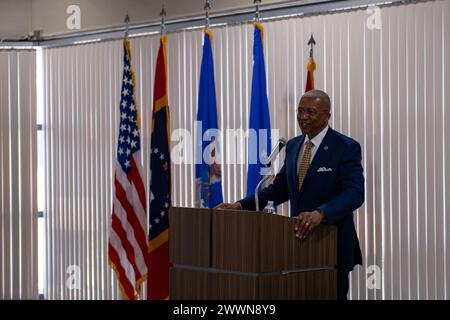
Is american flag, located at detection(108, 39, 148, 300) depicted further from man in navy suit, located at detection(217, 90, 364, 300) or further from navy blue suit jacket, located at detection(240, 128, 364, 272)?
navy blue suit jacket, located at detection(240, 128, 364, 272)

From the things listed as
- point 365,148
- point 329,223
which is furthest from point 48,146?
point 329,223

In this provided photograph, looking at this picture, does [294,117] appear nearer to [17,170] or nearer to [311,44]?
[311,44]

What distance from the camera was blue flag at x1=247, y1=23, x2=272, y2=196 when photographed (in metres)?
5.24

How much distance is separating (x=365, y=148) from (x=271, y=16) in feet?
4.09

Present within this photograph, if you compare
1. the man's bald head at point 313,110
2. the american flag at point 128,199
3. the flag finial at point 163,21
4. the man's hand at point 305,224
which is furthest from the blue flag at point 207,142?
the man's hand at point 305,224

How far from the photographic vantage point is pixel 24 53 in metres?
6.77

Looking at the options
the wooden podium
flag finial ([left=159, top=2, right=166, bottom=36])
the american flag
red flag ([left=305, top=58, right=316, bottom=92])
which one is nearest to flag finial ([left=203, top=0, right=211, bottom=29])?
flag finial ([left=159, top=2, right=166, bottom=36])

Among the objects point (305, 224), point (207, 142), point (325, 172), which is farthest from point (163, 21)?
point (305, 224)

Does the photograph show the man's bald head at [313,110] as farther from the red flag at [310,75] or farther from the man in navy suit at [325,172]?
the red flag at [310,75]

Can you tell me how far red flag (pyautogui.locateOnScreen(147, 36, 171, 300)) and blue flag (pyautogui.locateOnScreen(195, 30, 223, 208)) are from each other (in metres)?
0.26

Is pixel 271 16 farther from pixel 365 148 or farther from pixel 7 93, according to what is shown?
pixel 7 93

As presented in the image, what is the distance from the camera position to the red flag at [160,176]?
5473 millimetres

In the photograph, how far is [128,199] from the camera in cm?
589

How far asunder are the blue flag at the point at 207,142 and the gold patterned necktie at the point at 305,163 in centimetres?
190
